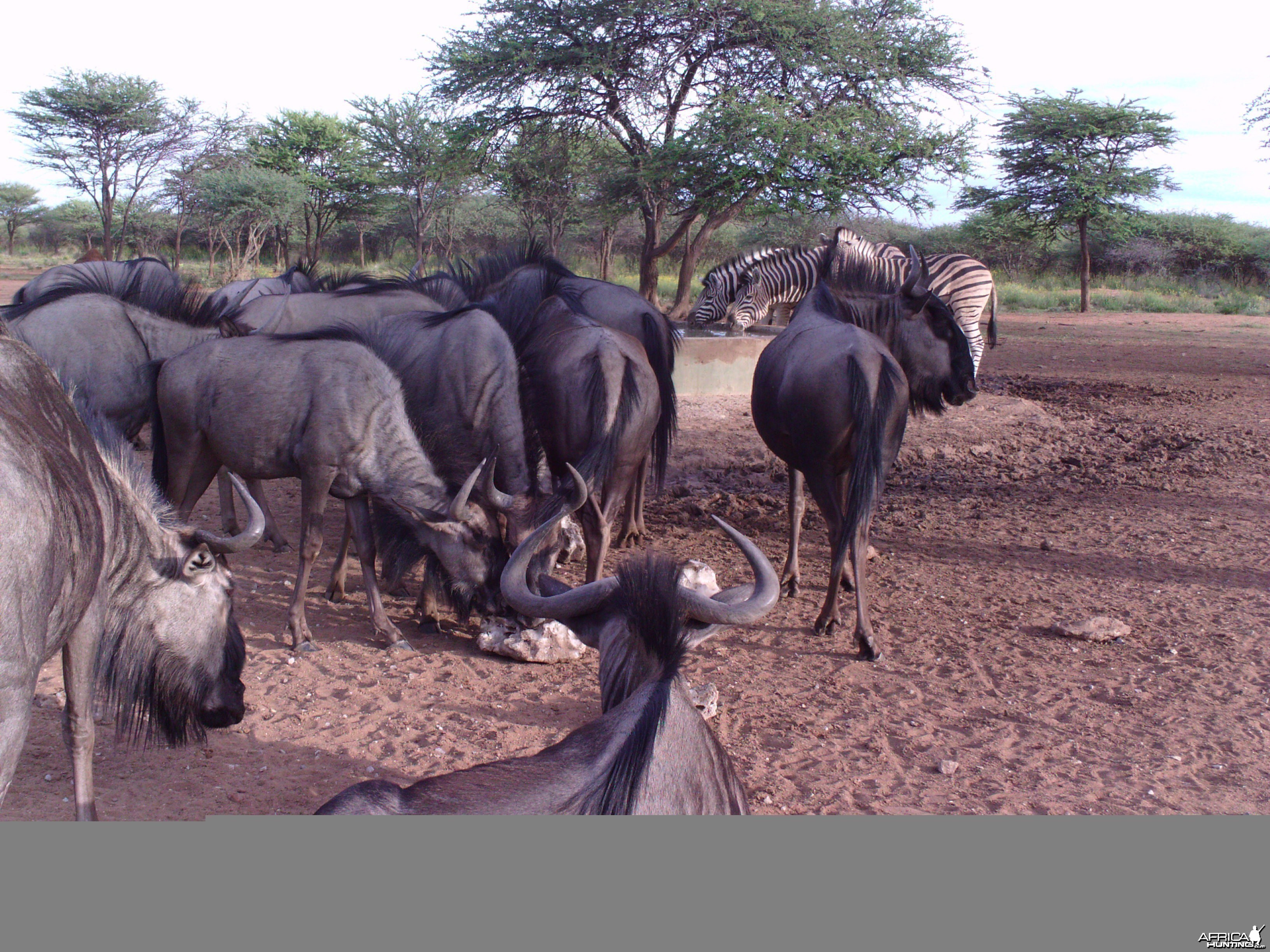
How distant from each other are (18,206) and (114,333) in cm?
4659

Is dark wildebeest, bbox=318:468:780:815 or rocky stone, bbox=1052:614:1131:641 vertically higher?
dark wildebeest, bbox=318:468:780:815

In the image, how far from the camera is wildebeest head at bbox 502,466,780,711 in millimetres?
2422

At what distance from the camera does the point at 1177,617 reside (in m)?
5.02

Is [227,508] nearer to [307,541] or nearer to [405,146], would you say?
[307,541]

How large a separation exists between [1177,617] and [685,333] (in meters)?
7.78

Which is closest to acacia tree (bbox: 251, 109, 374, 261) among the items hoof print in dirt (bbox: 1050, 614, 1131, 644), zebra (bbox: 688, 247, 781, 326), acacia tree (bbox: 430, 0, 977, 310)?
acacia tree (bbox: 430, 0, 977, 310)

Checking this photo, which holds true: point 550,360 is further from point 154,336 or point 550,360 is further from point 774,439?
point 154,336

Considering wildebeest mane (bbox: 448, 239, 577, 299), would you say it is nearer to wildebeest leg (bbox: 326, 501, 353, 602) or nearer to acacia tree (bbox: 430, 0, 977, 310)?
wildebeest leg (bbox: 326, 501, 353, 602)

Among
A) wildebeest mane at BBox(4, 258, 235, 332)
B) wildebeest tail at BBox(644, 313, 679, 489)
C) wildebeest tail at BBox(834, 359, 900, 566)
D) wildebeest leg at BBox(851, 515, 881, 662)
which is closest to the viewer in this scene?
wildebeest leg at BBox(851, 515, 881, 662)

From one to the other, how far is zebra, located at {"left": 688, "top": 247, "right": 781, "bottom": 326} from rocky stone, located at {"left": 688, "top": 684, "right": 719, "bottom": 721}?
847cm

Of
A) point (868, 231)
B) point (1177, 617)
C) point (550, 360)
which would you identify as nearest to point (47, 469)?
point (550, 360)

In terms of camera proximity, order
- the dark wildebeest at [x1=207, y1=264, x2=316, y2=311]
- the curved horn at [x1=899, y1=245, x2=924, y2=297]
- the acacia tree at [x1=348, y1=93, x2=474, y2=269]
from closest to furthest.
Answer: the curved horn at [x1=899, y1=245, x2=924, y2=297] → the dark wildebeest at [x1=207, y1=264, x2=316, y2=311] → the acacia tree at [x1=348, y1=93, x2=474, y2=269]

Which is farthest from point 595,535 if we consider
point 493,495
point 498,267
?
point 498,267

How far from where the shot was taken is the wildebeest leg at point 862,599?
4.55 m
